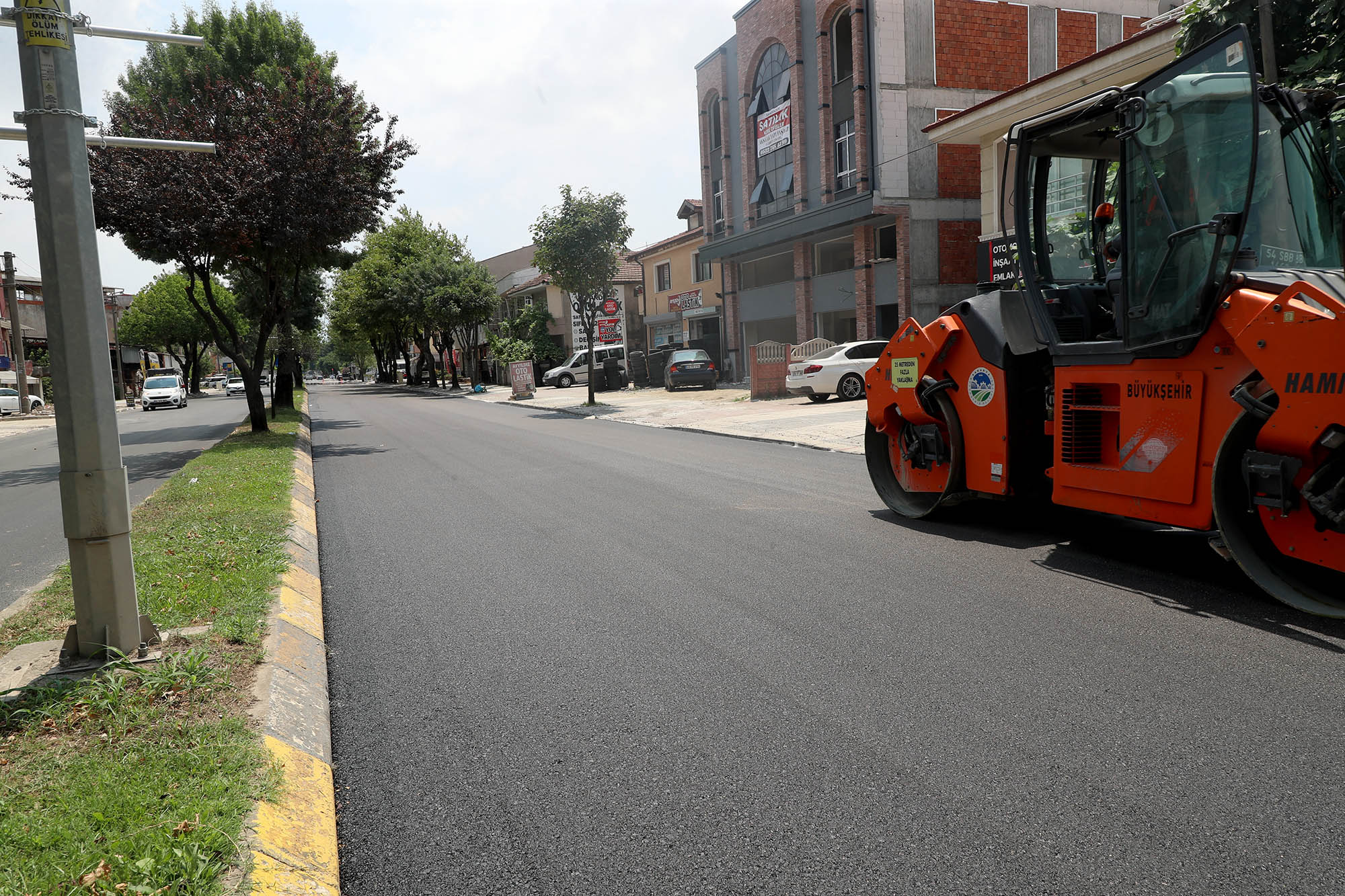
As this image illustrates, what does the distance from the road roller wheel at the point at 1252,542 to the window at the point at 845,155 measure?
82.1 feet

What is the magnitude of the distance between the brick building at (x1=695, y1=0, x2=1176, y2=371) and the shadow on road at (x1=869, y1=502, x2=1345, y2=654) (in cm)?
1995

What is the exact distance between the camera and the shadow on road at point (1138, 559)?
4527mm

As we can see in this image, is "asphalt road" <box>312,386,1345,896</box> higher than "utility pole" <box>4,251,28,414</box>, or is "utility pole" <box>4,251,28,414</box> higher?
"utility pole" <box>4,251,28,414</box>

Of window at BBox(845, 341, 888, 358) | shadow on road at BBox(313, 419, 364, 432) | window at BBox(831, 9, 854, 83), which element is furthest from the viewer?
window at BBox(831, 9, 854, 83)

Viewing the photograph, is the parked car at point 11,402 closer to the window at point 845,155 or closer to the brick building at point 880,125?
the brick building at point 880,125

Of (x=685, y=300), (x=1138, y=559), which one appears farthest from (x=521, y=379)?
(x=1138, y=559)

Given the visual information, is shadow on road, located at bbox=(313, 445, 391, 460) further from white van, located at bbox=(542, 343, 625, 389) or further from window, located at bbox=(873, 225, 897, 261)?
white van, located at bbox=(542, 343, 625, 389)

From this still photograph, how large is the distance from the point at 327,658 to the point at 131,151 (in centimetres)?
1538

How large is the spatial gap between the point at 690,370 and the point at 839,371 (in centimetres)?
1077

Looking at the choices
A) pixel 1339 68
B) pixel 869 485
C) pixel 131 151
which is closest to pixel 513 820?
pixel 869 485

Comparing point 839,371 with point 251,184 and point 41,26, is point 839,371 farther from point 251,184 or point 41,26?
point 41,26

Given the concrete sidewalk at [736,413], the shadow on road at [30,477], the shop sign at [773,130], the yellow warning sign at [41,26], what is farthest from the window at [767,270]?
the yellow warning sign at [41,26]

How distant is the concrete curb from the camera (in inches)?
99.6

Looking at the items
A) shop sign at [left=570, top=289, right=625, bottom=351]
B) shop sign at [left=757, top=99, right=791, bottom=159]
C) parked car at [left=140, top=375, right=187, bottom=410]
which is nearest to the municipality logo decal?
shop sign at [left=757, top=99, right=791, bottom=159]
